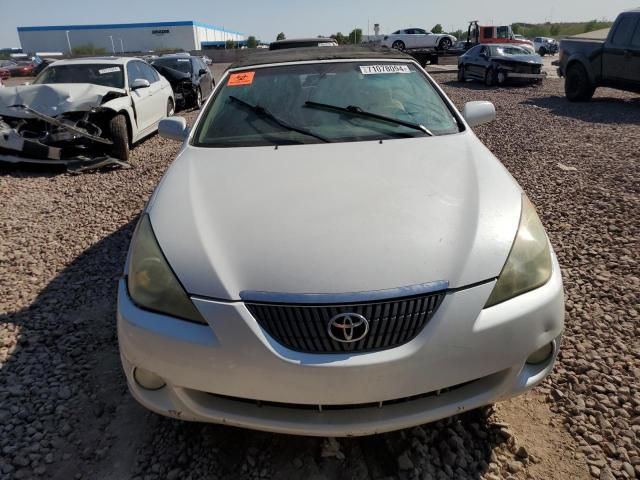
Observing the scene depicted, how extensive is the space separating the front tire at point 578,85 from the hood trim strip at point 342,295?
466 inches

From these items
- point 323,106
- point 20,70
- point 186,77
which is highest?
point 323,106

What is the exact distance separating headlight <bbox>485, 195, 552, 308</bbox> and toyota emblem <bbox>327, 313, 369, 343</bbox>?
0.45 m

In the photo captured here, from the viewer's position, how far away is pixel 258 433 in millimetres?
2049

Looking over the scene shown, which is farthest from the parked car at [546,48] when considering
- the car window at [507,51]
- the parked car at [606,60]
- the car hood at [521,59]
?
the parked car at [606,60]

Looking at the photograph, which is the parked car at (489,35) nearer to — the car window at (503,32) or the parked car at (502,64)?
the car window at (503,32)

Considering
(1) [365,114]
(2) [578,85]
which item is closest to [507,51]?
(2) [578,85]

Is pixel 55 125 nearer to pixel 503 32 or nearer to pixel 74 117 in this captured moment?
pixel 74 117

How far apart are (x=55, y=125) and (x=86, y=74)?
63.1 inches

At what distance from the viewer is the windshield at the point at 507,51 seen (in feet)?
52.0

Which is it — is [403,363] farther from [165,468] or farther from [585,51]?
[585,51]

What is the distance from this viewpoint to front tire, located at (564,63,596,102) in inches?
440

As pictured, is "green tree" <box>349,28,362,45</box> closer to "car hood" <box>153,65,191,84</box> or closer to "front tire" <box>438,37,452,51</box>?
"front tire" <box>438,37,452,51</box>

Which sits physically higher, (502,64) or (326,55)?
(326,55)

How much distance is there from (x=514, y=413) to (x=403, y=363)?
3.07 ft
